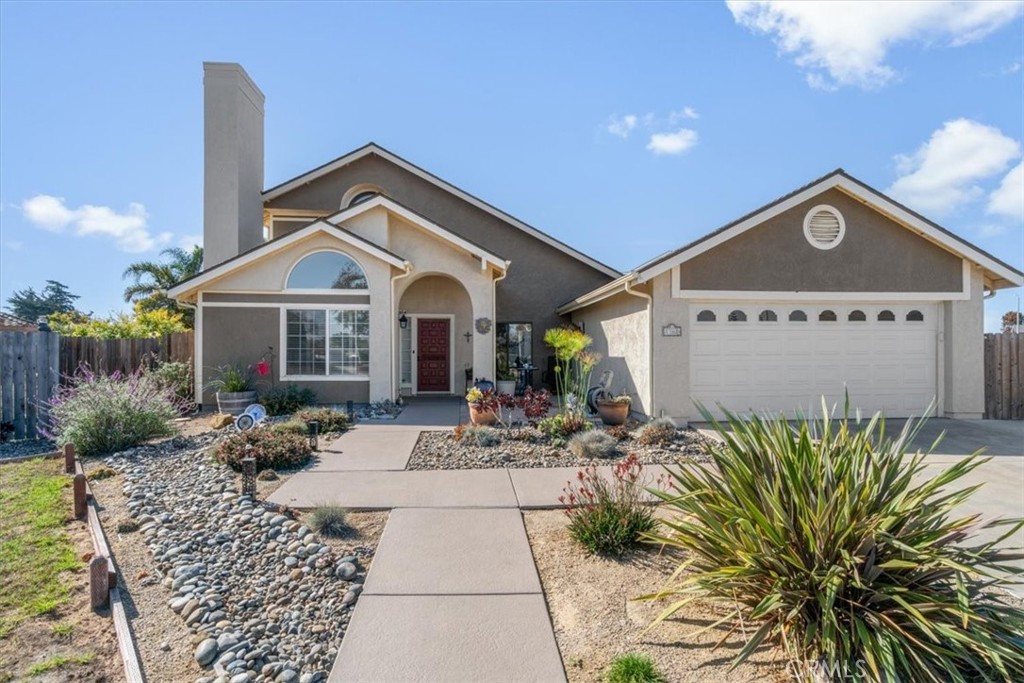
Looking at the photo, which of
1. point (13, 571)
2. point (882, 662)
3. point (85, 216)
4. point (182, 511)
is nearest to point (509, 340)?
point (182, 511)

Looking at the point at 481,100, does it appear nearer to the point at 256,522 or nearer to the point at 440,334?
the point at 440,334

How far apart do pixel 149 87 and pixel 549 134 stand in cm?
975

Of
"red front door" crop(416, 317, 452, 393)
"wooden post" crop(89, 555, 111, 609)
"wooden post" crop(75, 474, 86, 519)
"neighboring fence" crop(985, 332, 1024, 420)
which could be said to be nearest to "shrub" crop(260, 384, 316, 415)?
"red front door" crop(416, 317, 452, 393)

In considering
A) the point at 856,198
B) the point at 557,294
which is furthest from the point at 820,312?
the point at 557,294

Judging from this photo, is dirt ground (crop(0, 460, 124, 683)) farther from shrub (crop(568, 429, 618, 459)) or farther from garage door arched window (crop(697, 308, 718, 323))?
garage door arched window (crop(697, 308, 718, 323))

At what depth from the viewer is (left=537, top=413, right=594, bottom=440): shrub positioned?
9711 millimetres

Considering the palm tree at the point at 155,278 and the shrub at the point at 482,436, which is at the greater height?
the palm tree at the point at 155,278

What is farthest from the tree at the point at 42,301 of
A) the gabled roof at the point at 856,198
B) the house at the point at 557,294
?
the gabled roof at the point at 856,198

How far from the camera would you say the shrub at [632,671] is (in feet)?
10.3

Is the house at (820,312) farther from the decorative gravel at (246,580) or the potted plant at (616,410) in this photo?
the decorative gravel at (246,580)

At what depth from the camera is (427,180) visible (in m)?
18.9

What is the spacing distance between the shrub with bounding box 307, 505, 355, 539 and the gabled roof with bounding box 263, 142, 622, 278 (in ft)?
46.2

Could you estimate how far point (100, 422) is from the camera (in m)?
8.95

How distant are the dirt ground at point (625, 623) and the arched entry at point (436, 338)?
12.9 m
